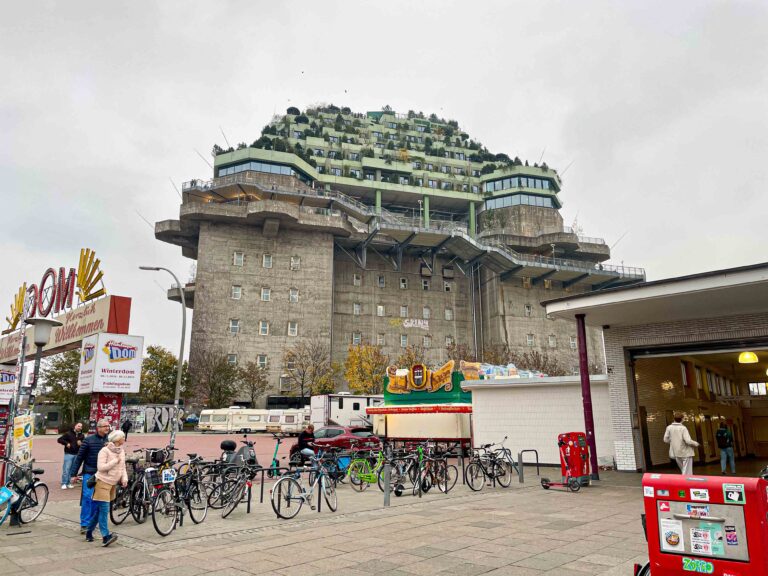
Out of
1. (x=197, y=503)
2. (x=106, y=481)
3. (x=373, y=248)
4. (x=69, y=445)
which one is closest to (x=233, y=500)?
(x=197, y=503)

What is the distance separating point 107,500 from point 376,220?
63692 mm

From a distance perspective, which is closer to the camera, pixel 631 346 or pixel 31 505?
pixel 31 505

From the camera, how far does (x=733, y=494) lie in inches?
178

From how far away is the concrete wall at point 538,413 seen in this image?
19469 mm

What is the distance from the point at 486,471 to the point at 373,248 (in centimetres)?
6123

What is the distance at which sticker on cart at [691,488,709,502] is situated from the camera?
4.67 m

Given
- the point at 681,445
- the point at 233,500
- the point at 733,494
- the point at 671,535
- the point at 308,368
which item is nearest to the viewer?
the point at 733,494

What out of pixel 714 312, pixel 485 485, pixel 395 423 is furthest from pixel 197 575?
pixel 395 423

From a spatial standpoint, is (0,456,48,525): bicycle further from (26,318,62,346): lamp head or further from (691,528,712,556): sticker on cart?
(691,528,712,556): sticker on cart

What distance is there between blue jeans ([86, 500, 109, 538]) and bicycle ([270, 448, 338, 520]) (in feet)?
10.1

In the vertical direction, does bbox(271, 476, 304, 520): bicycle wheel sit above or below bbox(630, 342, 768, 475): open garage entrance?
below

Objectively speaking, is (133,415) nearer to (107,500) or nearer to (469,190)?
(107,500)

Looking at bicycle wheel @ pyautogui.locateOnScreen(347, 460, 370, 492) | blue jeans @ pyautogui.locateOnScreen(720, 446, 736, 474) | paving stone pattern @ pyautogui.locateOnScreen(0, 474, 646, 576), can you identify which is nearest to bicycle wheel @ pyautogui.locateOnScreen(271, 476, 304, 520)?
paving stone pattern @ pyautogui.locateOnScreen(0, 474, 646, 576)

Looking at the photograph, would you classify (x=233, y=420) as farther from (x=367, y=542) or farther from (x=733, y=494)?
(x=733, y=494)
